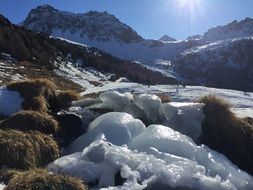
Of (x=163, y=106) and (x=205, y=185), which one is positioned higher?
(x=163, y=106)

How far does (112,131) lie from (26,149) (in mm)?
3323

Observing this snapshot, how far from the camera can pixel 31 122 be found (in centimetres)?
1509

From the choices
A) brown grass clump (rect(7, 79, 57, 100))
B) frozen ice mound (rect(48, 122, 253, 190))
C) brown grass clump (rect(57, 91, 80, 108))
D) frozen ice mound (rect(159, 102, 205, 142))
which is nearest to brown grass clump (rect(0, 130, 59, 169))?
frozen ice mound (rect(48, 122, 253, 190))

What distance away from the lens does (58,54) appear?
121062 mm

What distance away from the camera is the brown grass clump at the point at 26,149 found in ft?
41.8

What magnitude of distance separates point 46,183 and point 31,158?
2479mm

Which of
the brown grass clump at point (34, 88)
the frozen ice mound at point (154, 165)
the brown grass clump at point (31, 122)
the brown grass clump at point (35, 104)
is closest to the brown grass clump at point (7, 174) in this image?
the frozen ice mound at point (154, 165)

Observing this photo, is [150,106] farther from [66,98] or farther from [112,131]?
[66,98]

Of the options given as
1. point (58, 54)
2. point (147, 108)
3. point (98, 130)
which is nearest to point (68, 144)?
point (98, 130)

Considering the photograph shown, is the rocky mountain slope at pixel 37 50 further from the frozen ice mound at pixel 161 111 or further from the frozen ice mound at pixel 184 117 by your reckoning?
the frozen ice mound at pixel 184 117

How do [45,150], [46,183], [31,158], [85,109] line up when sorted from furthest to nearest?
[85,109] < [45,150] < [31,158] < [46,183]

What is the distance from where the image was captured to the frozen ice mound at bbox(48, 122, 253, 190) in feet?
42.2

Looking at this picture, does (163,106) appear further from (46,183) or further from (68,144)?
(46,183)

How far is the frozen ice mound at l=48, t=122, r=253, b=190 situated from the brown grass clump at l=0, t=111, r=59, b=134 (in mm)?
1800
